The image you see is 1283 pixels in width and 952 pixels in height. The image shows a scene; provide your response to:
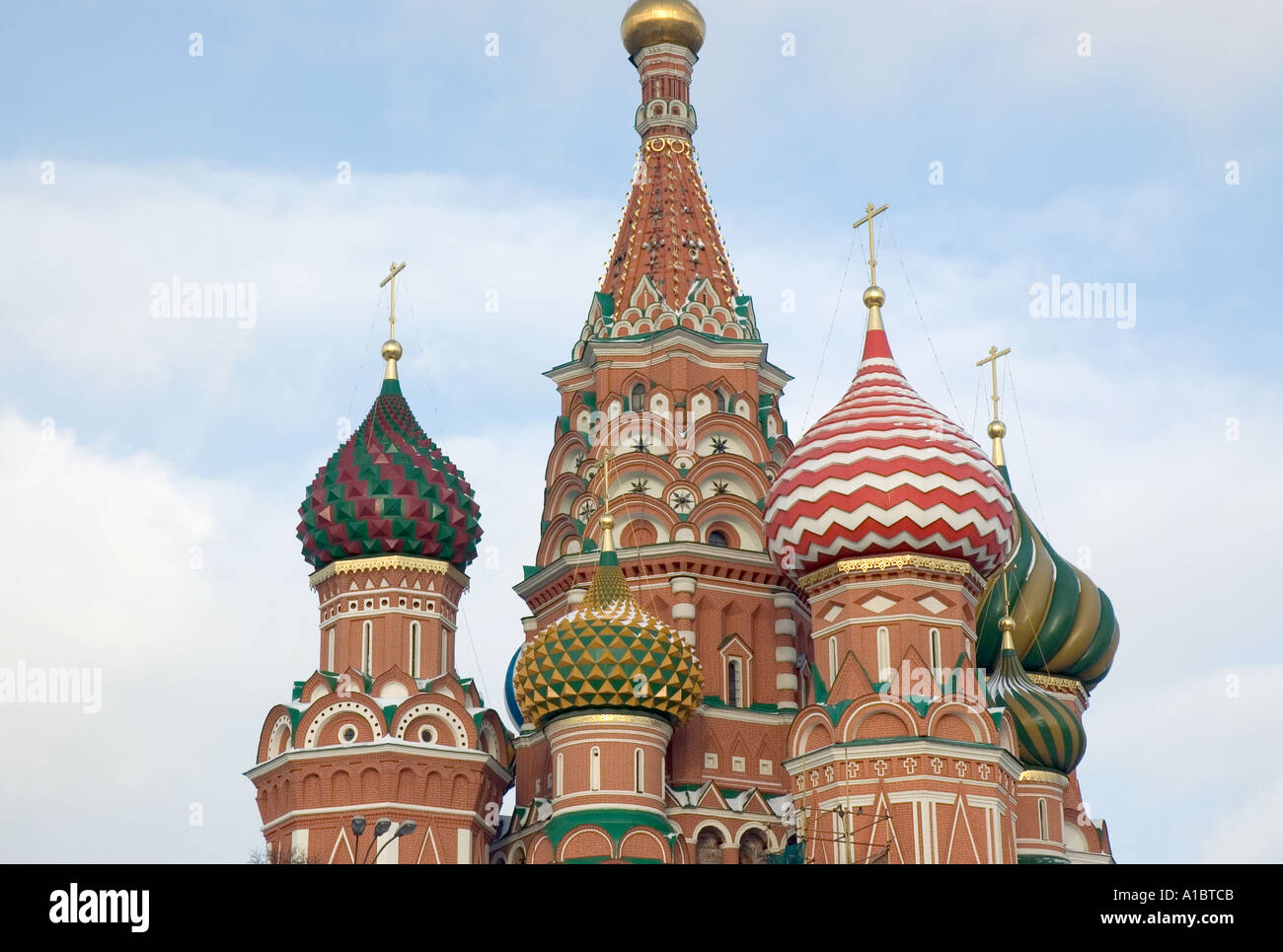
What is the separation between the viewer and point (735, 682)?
109 feet

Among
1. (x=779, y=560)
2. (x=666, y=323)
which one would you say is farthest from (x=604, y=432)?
(x=779, y=560)

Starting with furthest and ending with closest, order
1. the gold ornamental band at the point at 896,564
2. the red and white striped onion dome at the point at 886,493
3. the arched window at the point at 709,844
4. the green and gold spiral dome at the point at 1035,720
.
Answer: the green and gold spiral dome at the point at 1035,720
the arched window at the point at 709,844
the gold ornamental band at the point at 896,564
the red and white striped onion dome at the point at 886,493

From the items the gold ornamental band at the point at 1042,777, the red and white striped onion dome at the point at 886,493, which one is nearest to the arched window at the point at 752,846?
the red and white striped onion dome at the point at 886,493

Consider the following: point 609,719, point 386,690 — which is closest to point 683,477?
point 609,719

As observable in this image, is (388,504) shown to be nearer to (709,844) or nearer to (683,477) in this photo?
(683,477)

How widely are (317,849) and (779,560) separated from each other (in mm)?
6851

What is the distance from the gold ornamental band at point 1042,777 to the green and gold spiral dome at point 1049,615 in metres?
2.18

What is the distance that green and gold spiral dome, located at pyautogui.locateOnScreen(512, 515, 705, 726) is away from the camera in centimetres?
2997

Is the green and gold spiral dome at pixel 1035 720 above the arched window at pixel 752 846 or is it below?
above

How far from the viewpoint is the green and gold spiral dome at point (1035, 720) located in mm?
33219

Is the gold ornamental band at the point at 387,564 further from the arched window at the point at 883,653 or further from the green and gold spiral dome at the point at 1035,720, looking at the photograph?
the green and gold spiral dome at the point at 1035,720

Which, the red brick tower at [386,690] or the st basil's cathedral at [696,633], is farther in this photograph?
the red brick tower at [386,690]

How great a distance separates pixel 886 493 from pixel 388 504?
662 cm

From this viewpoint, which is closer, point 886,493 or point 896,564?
point 886,493
